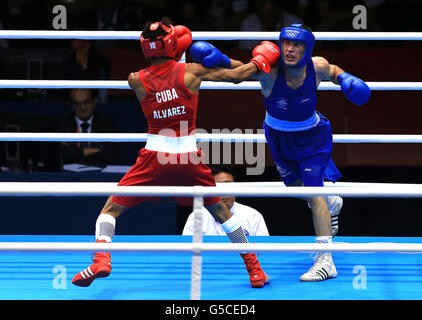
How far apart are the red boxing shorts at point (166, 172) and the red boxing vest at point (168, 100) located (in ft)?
0.34

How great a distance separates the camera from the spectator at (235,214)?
3854 mm

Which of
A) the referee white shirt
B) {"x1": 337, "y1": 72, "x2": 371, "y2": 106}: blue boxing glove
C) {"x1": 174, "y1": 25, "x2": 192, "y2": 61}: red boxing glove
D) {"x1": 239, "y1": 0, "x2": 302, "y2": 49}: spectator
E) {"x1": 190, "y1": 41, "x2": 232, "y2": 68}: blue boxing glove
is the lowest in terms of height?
the referee white shirt

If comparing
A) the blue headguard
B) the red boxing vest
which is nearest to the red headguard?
the red boxing vest

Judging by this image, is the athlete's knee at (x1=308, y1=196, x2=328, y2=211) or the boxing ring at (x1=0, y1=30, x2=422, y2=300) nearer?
the boxing ring at (x1=0, y1=30, x2=422, y2=300)

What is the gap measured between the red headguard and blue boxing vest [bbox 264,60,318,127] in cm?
52

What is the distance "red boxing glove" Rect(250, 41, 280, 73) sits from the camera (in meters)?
2.76

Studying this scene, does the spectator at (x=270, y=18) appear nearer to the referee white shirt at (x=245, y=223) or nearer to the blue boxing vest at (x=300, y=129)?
the referee white shirt at (x=245, y=223)

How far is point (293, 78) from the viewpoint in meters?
2.92

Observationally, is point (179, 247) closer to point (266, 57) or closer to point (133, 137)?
point (266, 57)

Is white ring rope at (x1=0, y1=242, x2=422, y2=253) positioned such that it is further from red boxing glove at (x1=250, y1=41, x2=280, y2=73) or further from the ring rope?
the ring rope

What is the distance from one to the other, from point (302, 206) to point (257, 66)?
204 cm

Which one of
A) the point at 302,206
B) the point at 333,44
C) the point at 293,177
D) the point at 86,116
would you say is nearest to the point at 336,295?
the point at 293,177
